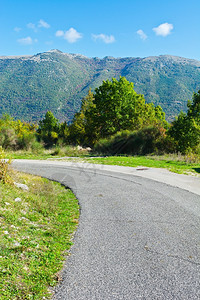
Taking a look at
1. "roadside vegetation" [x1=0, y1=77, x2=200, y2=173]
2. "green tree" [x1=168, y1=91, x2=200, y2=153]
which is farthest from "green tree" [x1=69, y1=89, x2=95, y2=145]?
"green tree" [x1=168, y1=91, x2=200, y2=153]

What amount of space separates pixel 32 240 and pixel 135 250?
2.09 meters

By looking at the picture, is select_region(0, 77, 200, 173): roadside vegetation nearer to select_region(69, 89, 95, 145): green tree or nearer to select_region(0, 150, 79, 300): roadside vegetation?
select_region(69, 89, 95, 145): green tree

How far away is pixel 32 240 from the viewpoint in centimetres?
472

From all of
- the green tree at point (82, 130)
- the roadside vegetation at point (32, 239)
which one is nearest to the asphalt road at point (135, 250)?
the roadside vegetation at point (32, 239)

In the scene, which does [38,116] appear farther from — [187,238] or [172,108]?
[187,238]

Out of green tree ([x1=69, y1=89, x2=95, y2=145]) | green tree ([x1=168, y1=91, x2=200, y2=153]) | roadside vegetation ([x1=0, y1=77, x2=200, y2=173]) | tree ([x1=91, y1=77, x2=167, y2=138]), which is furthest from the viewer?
green tree ([x1=69, y1=89, x2=95, y2=145])

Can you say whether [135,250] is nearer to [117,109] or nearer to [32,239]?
[32,239]

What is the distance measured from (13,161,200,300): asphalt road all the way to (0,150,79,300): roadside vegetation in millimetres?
246

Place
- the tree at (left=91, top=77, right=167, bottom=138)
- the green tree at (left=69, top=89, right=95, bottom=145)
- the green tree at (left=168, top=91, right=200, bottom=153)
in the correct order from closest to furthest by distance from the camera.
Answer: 1. the green tree at (left=168, top=91, right=200, bottom=153)
2. the tree at (left=91, top=77, right=167, bottom=138)
3. the green tree at (left=69, top=89, right=95, bottom=145)

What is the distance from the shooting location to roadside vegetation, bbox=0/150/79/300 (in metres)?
3.30

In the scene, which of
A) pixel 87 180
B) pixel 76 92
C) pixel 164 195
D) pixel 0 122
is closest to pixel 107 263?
pixel 164 195

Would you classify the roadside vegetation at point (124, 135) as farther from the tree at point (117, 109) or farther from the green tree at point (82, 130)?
the green tree at point (82, 130)

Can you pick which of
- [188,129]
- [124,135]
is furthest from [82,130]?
[188,129]

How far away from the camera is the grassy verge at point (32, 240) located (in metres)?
3.29
